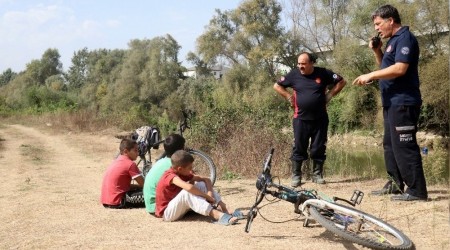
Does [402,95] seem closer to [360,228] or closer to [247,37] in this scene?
[360,228]

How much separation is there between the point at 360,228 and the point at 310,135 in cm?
299

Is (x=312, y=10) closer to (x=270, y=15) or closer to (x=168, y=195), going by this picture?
(x=270, y=15)

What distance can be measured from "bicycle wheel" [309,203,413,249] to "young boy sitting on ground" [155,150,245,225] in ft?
3.51

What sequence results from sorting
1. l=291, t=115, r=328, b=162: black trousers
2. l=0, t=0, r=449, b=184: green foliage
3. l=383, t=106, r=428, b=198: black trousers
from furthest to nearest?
l=0, t=0, r=449, b=184: green foliage, l=291, t=115, r=328, b=162: black trousers, l=383, t=106, r=428, b=198: black trousers

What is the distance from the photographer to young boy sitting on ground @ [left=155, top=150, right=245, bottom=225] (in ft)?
16.5

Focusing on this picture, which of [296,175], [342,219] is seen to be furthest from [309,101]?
[342,219]

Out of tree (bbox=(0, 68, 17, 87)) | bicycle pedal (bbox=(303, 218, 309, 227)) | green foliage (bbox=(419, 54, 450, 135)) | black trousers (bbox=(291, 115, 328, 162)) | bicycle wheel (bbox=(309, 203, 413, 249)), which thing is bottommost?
bicycle pedal (bbox=(303, 218, 309, 227))

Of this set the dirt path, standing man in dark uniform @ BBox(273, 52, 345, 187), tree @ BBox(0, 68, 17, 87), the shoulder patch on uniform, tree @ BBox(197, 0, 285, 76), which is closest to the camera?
the dirt path

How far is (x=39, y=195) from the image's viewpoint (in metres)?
7.62

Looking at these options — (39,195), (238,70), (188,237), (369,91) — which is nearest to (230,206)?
(188,237)

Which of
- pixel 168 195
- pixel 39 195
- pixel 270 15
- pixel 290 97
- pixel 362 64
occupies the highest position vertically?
pixel 270 15

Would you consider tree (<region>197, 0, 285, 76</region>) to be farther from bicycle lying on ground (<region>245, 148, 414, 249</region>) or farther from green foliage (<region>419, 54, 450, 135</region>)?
bicycle lying on ground (<region>245, 148, 414, 249</region>)

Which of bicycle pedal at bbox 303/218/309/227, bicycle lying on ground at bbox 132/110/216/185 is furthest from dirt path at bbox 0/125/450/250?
bicycle lying on ground at bbox 132/110/216/185

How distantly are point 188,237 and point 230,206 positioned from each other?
1.55 meters
